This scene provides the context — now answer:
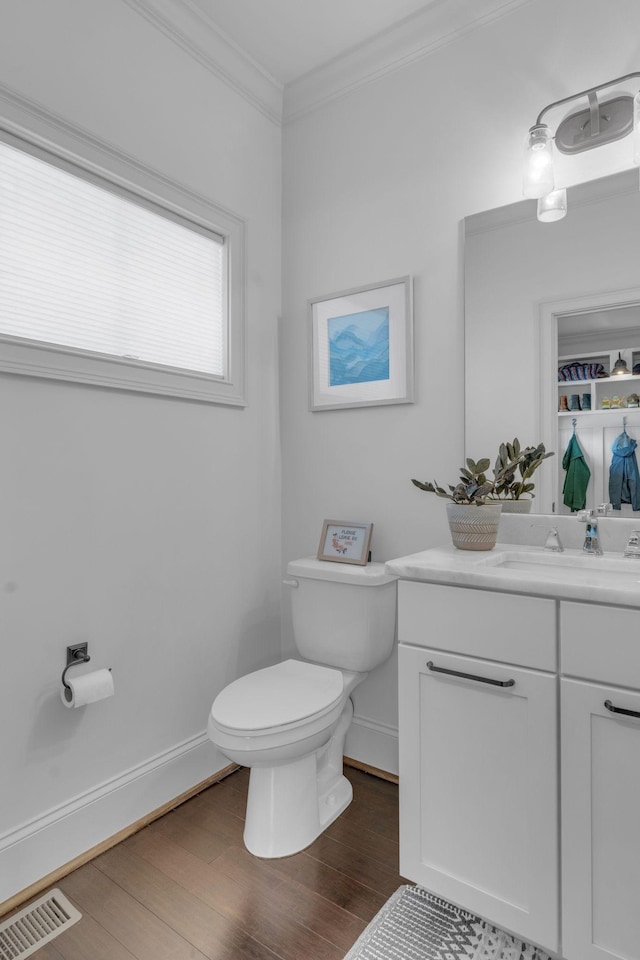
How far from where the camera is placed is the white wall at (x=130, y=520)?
1.52 m

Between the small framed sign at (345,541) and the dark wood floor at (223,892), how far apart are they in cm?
85

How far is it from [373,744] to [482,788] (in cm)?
89

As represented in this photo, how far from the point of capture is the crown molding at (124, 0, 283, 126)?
1853mm

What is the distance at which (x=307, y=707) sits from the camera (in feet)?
5.29

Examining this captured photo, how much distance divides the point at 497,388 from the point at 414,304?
1.51 feet

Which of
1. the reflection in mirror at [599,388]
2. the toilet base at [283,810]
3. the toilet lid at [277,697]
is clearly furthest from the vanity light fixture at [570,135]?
the toilet base at [283,810]

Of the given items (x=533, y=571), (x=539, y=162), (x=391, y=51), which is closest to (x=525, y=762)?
(x=533, y=571)

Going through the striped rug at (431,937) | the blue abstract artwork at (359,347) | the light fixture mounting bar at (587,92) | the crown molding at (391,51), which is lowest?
the striped rug at (431,937)

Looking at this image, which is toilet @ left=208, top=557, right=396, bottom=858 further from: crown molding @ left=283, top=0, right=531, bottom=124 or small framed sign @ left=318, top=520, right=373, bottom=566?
crown molding @ left=283, top=0, right=531, bottom=124

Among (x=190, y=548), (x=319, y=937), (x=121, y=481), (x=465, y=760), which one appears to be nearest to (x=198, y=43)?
(x=121, y=481)

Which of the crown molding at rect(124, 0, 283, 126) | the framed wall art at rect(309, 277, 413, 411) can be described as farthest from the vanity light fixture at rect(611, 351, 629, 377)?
the crown molding at rect(124, 0, 283, 126)

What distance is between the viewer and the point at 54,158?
5.23 ft

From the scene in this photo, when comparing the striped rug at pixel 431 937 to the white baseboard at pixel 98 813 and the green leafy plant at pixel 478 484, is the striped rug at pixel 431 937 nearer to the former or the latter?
the white baseboard at pixel 98 813

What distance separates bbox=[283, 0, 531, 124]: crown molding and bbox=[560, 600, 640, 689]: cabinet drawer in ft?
6.27
